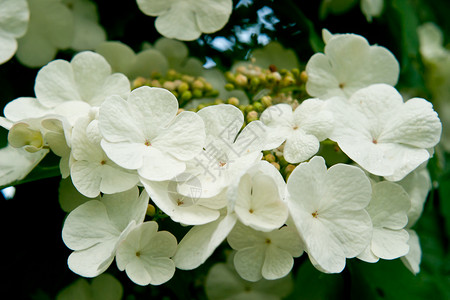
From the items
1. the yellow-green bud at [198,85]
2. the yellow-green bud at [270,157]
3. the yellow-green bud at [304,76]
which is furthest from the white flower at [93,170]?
the yellow-green bud at [304,76]

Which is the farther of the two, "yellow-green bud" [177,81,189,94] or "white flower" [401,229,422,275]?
"yellow-green bud" [177,81,189,94]

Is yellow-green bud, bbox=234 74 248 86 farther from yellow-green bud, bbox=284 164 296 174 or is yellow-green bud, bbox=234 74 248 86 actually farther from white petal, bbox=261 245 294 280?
white petal, bbox=261 245 294 280

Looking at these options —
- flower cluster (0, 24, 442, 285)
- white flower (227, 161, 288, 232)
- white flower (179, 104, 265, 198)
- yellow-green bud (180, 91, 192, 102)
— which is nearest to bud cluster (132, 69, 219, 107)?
yellow-green bud (180, 91, 192, 102)

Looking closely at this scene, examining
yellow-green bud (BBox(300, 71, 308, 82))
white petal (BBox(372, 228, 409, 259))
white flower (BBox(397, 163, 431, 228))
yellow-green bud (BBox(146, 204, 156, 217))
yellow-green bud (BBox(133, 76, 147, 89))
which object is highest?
yellow-green bud (BBox(300, 71, 308, 82))

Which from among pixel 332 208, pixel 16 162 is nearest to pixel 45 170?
pixel 16 162

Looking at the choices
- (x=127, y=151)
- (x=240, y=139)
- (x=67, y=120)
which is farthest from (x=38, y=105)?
(x=240, y=139)

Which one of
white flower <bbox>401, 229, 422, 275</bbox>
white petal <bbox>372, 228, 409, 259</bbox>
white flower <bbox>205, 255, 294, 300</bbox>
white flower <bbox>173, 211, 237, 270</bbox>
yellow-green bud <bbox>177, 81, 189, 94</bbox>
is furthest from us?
white flower <bbox>205, 255, 294, 300</bbox>

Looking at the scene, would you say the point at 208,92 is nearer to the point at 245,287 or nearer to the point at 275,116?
the point at 275,116
